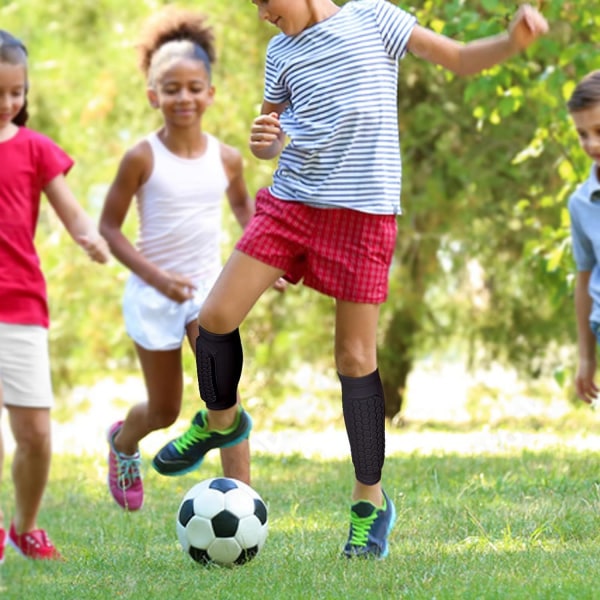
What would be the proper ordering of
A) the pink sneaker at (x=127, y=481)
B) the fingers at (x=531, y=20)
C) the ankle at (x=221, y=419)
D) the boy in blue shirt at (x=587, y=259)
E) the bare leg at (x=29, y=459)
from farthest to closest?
the pink sneaker at (x=127, y=481) → the bare leg at (x=29, y=459) → the boy in blue shirt at (x=587, y=259) → the ankle at (x=221, y=419) → the fingers at (x=531, y=20)

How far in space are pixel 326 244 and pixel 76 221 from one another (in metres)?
1.22

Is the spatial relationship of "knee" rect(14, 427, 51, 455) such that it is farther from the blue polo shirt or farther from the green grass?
the blue polo shirt

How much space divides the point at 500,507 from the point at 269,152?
1.66m

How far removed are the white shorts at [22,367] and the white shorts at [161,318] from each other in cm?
68

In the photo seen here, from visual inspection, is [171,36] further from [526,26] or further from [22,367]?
[526,26]

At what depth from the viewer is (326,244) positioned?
12.5ft

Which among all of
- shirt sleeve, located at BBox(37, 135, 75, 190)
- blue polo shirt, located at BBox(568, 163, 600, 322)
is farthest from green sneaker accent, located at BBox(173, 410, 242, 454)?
blue polo shirt, located at BBox(568, 163, 600, 322)

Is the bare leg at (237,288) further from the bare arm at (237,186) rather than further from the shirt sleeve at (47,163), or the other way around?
the bare arm at (237,186)

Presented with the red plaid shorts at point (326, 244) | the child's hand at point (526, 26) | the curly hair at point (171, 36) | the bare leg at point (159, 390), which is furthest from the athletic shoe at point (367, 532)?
the curly hair at point (171, 36)

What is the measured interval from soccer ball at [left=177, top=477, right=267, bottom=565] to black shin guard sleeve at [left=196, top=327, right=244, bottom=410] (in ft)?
0.98

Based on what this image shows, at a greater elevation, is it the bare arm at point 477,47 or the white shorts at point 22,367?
the bare arm at point 477,47

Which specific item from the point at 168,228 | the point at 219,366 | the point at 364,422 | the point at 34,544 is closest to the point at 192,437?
the point at 219,366

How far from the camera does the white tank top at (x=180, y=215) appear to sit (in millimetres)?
5371

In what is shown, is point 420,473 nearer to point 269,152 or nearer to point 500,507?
point 500,507
